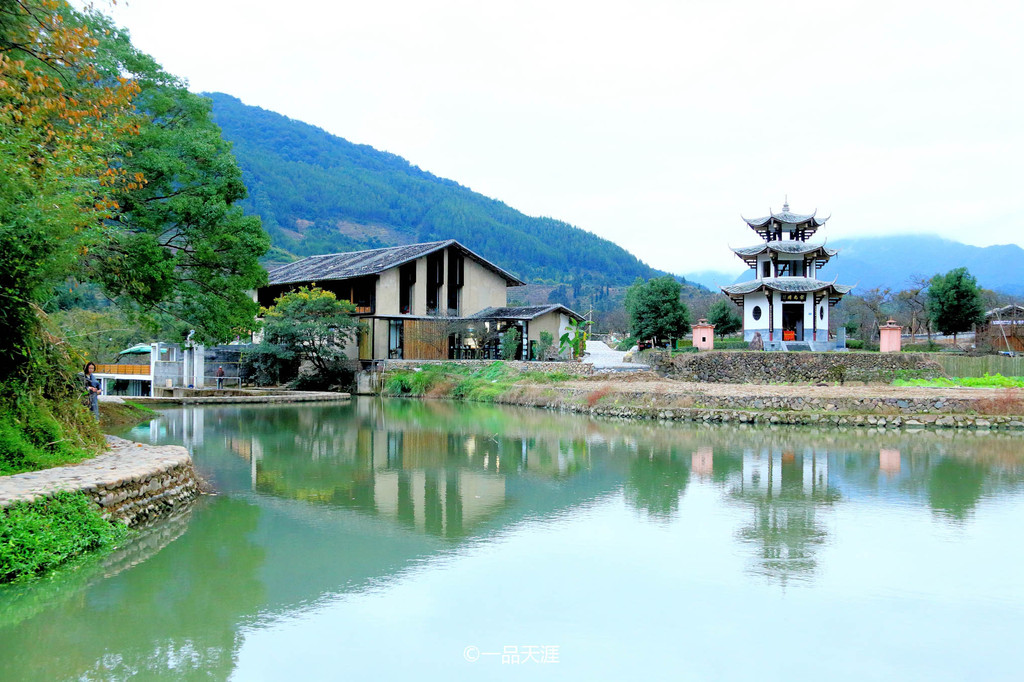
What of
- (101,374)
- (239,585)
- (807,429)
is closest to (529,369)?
(807,429)

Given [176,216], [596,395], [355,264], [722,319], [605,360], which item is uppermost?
[355,264]

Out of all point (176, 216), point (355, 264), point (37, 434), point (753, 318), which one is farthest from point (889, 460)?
point (355, 264)

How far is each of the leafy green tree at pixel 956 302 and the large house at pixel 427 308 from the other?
620 inches

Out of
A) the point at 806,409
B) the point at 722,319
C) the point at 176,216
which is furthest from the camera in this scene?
the point at 722,319

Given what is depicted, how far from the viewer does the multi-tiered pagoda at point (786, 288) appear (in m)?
29.8

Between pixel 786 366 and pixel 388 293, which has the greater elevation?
pixel 388 293

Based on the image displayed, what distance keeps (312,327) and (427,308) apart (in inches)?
235

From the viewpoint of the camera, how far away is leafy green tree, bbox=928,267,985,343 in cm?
3081

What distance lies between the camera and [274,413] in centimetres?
1994

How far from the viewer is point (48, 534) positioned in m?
5.88

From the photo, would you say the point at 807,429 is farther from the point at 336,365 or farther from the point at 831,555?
the point at 336,365

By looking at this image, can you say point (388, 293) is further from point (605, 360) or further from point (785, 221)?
point (785, 221)

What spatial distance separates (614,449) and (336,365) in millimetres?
17567

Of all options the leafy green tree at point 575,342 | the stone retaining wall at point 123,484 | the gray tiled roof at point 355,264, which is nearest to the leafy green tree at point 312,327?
the gray tiled roof at point 355,264
